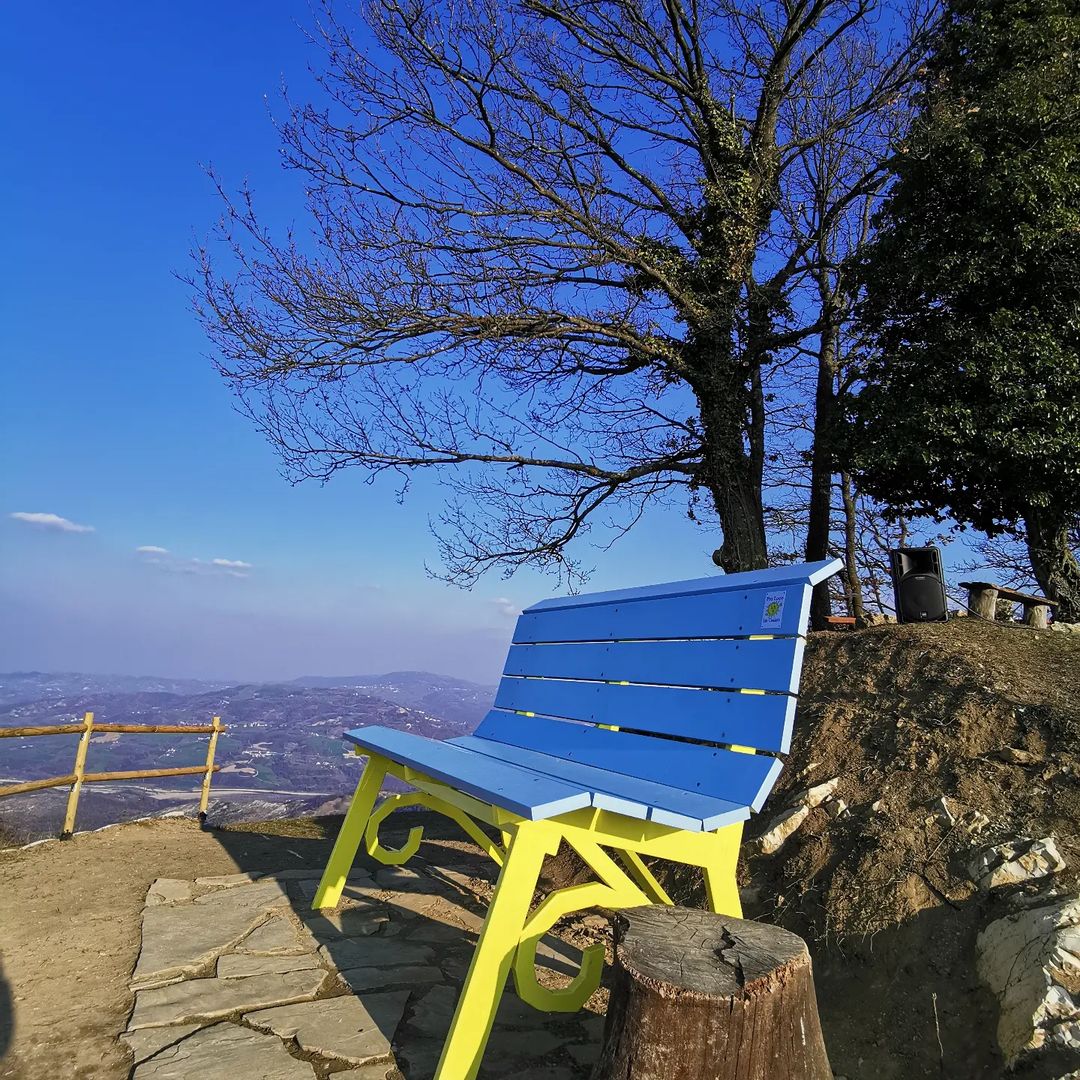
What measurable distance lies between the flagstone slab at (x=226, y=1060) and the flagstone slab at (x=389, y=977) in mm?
465

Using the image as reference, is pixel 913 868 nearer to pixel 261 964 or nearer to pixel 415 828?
pixel 415 828

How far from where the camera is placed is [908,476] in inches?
361

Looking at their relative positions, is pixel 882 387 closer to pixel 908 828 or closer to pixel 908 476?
pixel 908 476

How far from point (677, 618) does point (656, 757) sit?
1.98ft

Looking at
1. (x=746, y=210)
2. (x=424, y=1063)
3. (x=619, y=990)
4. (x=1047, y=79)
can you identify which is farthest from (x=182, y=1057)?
(x=1047, y=79)

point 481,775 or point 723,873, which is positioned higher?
point 481,775

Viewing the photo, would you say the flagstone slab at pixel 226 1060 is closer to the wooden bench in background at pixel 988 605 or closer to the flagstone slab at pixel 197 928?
the flagstone slab at pixel 197 928

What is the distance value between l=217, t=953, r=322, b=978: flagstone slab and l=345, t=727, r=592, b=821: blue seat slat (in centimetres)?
86

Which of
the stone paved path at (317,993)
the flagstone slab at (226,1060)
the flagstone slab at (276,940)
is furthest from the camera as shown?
the flagstone slab at (276,940)

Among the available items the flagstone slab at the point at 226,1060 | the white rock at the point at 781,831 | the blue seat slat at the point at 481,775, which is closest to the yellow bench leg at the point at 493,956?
the blue seat slat at the point at 481,775

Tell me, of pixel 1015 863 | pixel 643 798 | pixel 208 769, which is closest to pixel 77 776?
pixel 208 769

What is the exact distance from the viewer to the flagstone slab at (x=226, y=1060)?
225cm

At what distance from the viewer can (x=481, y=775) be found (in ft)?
8.37

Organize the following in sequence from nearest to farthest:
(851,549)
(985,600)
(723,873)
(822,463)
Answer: (723,873) < (985,600) < (822,463) < (851,549)
